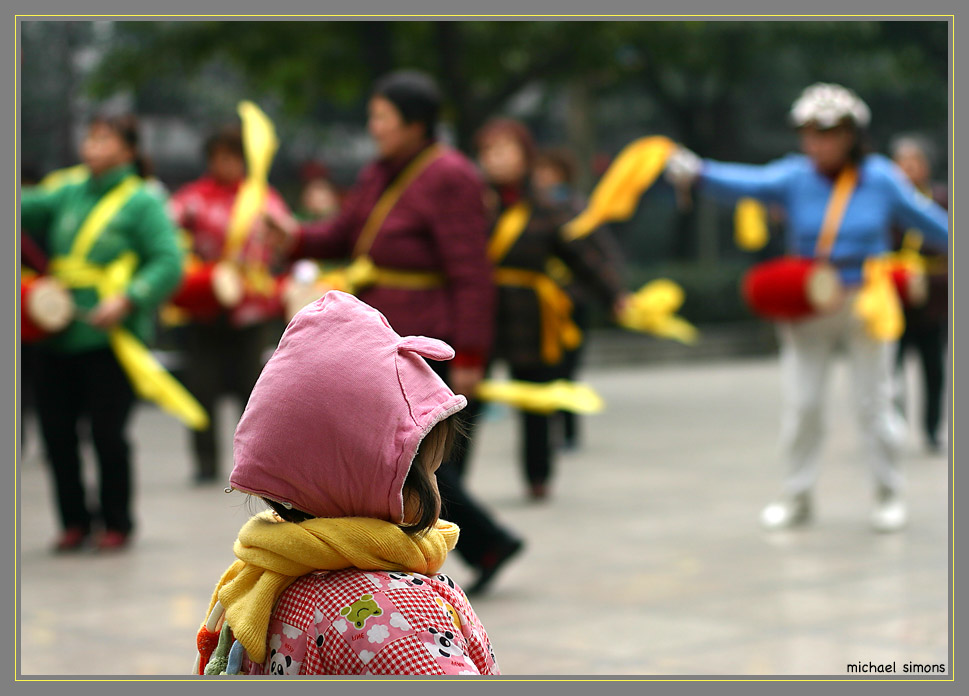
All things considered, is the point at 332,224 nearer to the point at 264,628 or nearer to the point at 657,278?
the point at 264,628

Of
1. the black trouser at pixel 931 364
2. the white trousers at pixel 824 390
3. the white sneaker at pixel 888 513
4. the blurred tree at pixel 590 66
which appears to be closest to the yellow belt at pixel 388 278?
the white trousers at pixel 824 390

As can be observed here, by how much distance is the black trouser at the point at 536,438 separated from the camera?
7820 mm

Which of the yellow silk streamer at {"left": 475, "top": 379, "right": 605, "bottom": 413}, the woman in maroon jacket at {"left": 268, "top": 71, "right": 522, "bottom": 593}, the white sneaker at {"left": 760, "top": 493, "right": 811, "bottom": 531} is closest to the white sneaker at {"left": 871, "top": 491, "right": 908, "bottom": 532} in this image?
the white sneaker at {"left": 760, "top": 493, "right": 811, "bottom": 531}

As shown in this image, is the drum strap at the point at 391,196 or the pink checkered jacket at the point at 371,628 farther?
the drum strap at the point at 391,196

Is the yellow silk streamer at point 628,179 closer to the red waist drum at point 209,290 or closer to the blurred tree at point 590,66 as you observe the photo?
the red waist drum at point 209,290

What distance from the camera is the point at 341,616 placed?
1.94 m

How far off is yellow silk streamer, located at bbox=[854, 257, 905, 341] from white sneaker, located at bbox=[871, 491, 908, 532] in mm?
791

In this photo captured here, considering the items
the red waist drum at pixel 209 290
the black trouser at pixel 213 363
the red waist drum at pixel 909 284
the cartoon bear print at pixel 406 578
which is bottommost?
the black trouser at pixel 213 363

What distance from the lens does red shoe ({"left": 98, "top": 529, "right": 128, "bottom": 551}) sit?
6375 mm

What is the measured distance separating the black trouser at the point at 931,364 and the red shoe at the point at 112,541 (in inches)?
218

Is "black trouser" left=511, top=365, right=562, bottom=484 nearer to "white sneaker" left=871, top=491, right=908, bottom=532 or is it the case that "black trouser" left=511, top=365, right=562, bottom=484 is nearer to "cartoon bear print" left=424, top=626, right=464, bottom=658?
"white sneaker" left=871, top=491, right=908, bottom=532

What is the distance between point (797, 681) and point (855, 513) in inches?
A: 216

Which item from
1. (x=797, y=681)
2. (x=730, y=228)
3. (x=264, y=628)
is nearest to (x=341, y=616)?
(x=264, y=628)

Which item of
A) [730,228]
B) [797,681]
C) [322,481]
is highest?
[322,481]
